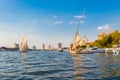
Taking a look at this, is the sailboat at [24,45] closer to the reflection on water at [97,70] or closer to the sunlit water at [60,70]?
the sunlit water at [60,70]

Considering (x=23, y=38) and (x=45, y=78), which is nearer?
(x=45, y=78)

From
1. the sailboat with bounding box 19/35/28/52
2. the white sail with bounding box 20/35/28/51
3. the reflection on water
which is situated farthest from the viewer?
the white sail with bounding box 20/35/28/51

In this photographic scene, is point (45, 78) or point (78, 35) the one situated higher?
point (78, 35)

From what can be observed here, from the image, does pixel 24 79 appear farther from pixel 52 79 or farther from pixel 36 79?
pixel 52 79

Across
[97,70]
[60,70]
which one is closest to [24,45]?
[60,70]

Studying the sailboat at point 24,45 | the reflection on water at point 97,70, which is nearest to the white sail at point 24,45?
the sailboat at point 24,45

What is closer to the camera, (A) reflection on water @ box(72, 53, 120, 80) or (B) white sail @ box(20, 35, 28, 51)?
(A) reflection on water @ box(72, 53, 120, 80)

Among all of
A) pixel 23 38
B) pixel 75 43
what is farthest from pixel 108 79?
pixel 23 38

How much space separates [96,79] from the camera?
27281mm

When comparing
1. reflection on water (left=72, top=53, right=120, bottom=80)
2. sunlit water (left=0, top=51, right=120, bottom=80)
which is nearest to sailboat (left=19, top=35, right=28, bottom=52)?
sunlit water (left=0, top=51, right=120, bottom=80)

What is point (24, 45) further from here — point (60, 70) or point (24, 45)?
point (60, 70)

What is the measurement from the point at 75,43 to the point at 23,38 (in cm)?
7204

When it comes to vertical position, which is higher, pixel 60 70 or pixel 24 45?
pixel 24 45

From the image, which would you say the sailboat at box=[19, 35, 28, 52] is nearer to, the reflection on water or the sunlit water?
the sunlit water
